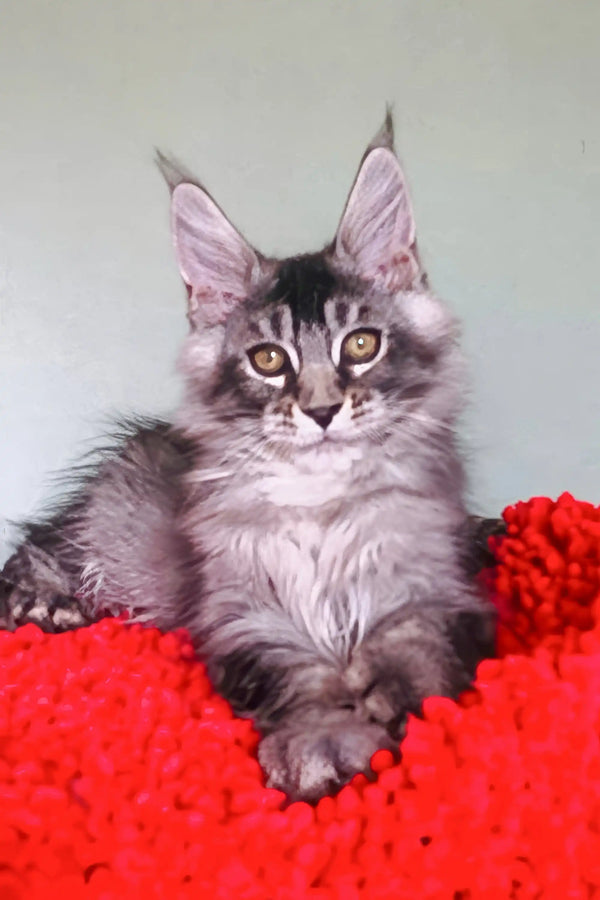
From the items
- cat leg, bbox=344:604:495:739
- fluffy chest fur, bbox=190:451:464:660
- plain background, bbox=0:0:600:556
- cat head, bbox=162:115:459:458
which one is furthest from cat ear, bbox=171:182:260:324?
cat leg, bbox=344:604:495:739

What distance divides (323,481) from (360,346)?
0.16m

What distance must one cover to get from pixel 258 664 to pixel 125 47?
2.91 feet

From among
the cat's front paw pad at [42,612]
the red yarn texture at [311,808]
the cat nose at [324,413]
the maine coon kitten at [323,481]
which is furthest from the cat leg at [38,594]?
the cat nose at [324,413]

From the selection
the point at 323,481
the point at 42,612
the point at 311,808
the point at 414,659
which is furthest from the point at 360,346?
the point at 42,612

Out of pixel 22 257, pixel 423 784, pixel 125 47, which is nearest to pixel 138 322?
pixel 22 257

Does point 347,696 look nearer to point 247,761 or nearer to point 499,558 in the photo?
point 247,761

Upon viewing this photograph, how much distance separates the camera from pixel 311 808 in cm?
65

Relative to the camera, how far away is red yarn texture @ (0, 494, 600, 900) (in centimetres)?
59

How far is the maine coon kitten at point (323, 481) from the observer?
819 millimetres

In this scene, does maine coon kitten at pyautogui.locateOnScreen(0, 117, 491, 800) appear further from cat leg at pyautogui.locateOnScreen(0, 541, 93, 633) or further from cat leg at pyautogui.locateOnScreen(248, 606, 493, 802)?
cat leg at pyautogui.locateOnScreen(0, 541, 93, 633)

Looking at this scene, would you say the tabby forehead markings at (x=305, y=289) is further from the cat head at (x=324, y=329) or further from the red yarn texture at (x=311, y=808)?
the red yarn texture at (x=311, y=808)

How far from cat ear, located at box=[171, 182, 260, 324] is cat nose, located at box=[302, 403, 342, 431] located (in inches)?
8.7

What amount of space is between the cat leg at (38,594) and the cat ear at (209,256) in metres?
0.45

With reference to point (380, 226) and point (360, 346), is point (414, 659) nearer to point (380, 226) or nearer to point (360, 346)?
point (360, 346)
